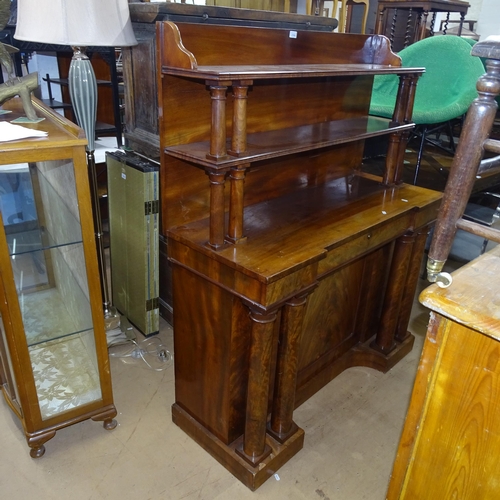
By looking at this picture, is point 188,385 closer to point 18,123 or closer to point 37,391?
point 37,391

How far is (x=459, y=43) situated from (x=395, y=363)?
2.21 m

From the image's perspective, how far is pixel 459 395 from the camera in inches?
36.7

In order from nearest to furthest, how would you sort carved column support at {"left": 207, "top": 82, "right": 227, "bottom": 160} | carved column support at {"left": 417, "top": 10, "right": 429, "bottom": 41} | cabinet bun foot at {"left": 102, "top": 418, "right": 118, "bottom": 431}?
carved column support at {"left": 207, "top": 82, "right": 227, "bottom": 160}, cabinet bun foot at {"left": 102, "top": 418, "right": 118, "bottom": 431}, carved column support at {"left": 417, "top": 10, "right": 429, "bottom": 41}

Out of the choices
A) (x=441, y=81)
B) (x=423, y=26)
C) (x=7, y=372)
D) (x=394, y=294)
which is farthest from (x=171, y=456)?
A: (x=423, y=26)

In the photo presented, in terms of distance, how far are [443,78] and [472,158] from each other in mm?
2705

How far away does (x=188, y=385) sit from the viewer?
179cm

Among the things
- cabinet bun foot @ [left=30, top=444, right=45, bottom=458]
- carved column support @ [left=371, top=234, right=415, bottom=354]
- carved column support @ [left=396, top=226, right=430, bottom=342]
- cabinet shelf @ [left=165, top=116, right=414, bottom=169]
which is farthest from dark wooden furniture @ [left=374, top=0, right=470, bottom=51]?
cabinet bun foot @ [left=30, top=444, right=45, bottom=458]

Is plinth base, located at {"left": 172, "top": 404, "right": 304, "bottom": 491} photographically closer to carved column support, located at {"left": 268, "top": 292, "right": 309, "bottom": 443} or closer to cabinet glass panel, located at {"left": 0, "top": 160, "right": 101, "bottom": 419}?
carved column support, located at {"left": 268, "top": 292, "right": 309, "bottom": 443}

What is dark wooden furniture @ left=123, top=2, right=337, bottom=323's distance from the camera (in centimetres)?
186

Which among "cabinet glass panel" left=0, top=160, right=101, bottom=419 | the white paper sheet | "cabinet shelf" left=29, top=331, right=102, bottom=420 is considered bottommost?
"cabinet shelf" left=29, top=331, right=102, bottom=420

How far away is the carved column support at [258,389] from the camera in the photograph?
1.44 m

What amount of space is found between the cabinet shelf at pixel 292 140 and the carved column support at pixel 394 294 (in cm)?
50

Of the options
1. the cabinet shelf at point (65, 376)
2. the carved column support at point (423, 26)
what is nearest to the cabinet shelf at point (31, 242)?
the cabinet shelf at point (65, 376)

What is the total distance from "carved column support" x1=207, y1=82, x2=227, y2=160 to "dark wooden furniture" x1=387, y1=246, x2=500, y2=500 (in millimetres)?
710
